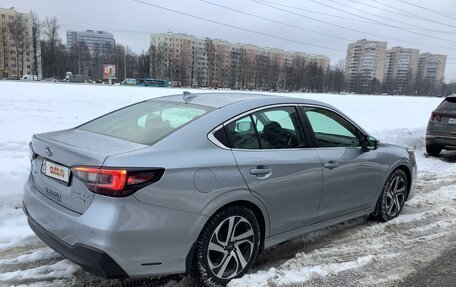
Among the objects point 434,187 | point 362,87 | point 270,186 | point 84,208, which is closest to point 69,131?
point 84,208

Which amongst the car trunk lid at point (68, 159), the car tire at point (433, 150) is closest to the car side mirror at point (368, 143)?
the car trunk lid at point (68, 159)

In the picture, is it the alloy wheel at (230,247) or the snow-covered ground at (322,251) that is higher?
the alloy wheel at (230,247)

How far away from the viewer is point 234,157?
3.22m

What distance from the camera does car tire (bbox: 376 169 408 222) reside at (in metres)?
4.96

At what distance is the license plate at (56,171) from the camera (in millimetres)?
2914

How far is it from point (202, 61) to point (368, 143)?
363ft

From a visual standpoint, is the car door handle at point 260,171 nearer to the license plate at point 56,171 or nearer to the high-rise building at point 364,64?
the license plate at point 56,171

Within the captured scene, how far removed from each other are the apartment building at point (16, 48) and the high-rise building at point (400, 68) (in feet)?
300

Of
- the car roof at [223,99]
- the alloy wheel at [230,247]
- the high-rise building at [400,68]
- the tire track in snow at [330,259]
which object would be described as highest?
the high-rise building at [400,68]

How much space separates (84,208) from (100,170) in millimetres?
303

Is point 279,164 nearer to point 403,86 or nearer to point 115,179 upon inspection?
point 115,179

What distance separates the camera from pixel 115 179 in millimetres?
2654

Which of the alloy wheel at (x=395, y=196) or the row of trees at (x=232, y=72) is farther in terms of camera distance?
the row of trees at (x=232, y=72)

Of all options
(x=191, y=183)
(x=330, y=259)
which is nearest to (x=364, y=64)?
(x=330, y=259)
